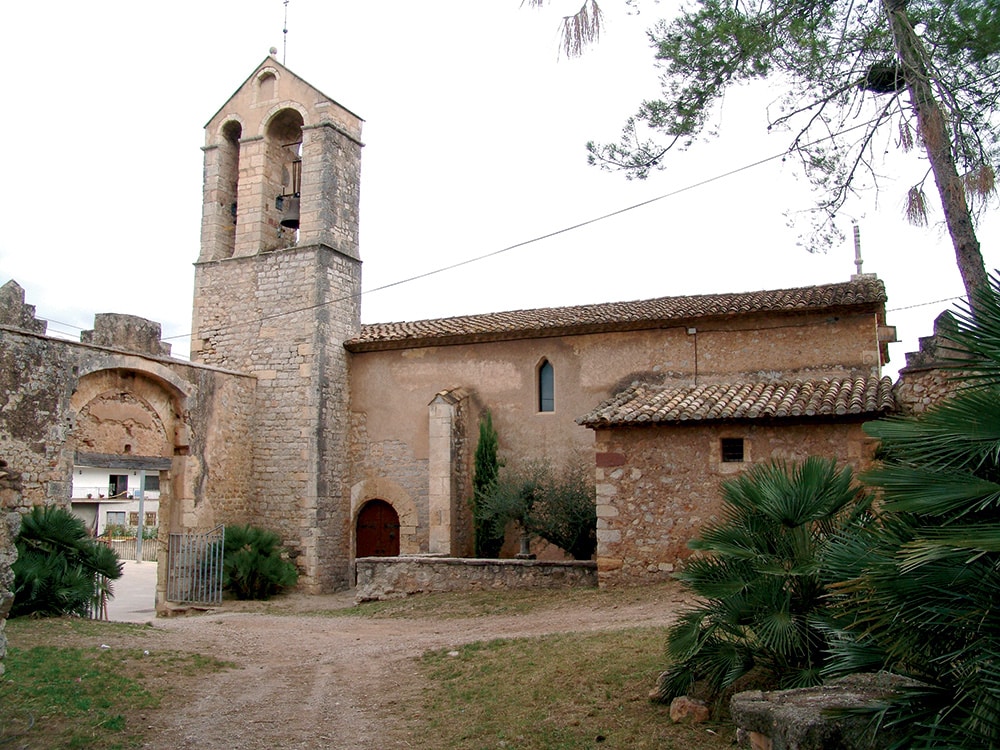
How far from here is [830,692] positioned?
4246 mm

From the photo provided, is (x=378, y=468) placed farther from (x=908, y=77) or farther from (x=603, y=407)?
(x=908, y=77)

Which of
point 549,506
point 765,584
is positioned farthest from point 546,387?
point 765,584

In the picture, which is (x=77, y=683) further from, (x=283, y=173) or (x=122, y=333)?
(x=283, y=173)

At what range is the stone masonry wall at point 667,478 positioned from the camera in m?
12.3

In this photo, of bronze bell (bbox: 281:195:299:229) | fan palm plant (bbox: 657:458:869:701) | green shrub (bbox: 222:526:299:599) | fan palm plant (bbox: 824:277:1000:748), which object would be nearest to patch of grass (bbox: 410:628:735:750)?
fan palm plant (bbox: 657:458:869:701)

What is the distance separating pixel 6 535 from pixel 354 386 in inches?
504

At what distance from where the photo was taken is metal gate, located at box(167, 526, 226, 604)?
15500 millimetres

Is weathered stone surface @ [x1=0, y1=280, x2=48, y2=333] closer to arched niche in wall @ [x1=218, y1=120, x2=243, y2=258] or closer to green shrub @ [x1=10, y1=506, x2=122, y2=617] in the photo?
green shrub @ [x1=10, y1=506, x2=122, y2=617]

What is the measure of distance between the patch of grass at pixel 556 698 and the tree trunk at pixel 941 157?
492cm

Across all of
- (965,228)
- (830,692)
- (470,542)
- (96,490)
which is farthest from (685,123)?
(96,490)

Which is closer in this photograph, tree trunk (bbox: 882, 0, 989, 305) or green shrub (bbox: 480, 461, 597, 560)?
tree trunk (bbox: 882, 0, 989, 305)

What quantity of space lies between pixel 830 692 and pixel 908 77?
6911 mm

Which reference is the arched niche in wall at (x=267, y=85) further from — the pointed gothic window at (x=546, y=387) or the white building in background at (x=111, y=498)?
the white building in background at (x=111, y=498)

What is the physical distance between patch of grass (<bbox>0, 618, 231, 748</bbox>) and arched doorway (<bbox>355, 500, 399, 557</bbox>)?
8078 millimetres
